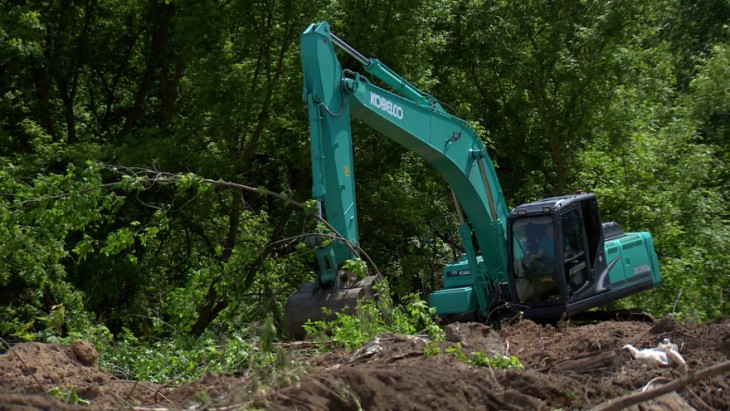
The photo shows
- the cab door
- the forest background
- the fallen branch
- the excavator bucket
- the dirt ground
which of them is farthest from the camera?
the forest background

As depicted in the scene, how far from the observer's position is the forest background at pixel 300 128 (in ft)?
56.2

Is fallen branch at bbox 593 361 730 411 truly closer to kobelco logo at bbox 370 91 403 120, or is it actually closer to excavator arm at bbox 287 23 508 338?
excavator arm at bbox 287 23 508 338

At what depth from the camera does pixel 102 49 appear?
20422 mm

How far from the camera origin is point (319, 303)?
10.7 meters

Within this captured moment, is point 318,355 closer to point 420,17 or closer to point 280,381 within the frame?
point 280,381

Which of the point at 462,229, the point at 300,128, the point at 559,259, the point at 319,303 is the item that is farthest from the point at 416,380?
the point at 300,128

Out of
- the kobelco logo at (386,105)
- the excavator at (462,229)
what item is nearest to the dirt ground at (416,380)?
the excavator at (462,229)

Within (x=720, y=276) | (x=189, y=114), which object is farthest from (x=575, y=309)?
(x=189, y=114)

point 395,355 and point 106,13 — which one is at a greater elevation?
point 106,13

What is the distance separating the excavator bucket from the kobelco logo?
270 cm

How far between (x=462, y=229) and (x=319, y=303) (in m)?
4.24

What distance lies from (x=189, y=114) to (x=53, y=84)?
2989mm

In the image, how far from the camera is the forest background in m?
17.1

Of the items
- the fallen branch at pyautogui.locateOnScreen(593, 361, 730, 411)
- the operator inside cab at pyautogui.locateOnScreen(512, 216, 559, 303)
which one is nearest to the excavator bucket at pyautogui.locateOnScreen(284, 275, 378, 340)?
the operator inside cab at pyautogui.locateOnScreen(512, 216, 559, 303)
